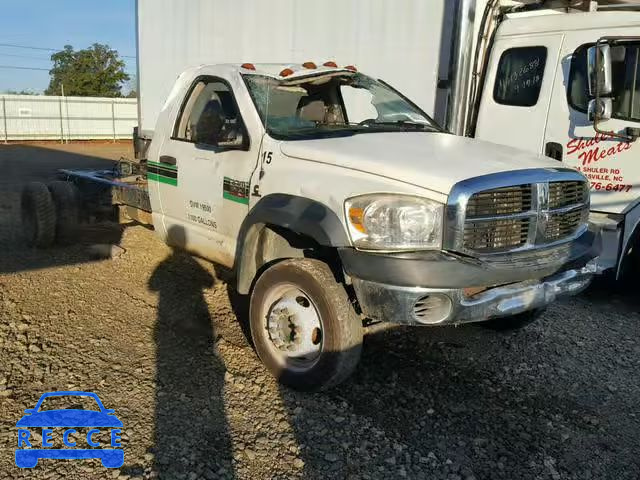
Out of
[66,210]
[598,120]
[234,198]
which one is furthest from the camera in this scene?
[66,210]

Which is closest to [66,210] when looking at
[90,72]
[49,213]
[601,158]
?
[49,213]

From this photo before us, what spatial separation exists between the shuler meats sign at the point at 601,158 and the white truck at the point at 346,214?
5.56ft

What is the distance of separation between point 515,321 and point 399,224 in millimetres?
1991

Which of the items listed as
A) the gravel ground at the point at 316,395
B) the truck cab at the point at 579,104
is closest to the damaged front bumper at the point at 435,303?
the gravel ground at the point at 316,395

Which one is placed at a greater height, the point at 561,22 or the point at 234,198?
the point at 561,22

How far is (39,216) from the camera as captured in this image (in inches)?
270

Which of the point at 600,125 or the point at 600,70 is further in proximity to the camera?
the point at 600,125

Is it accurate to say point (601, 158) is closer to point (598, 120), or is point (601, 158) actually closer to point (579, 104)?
point (598, 120)

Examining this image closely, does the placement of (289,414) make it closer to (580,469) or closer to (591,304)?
(580,469)

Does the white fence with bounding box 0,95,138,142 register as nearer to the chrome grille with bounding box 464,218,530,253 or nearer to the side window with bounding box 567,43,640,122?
the side window with bounding box 567,43,640,122

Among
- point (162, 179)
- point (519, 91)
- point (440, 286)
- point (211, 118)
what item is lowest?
point (440, 286)

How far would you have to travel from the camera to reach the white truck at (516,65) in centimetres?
564

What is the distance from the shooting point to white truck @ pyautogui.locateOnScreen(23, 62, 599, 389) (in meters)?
3.42

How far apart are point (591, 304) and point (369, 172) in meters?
3.55
